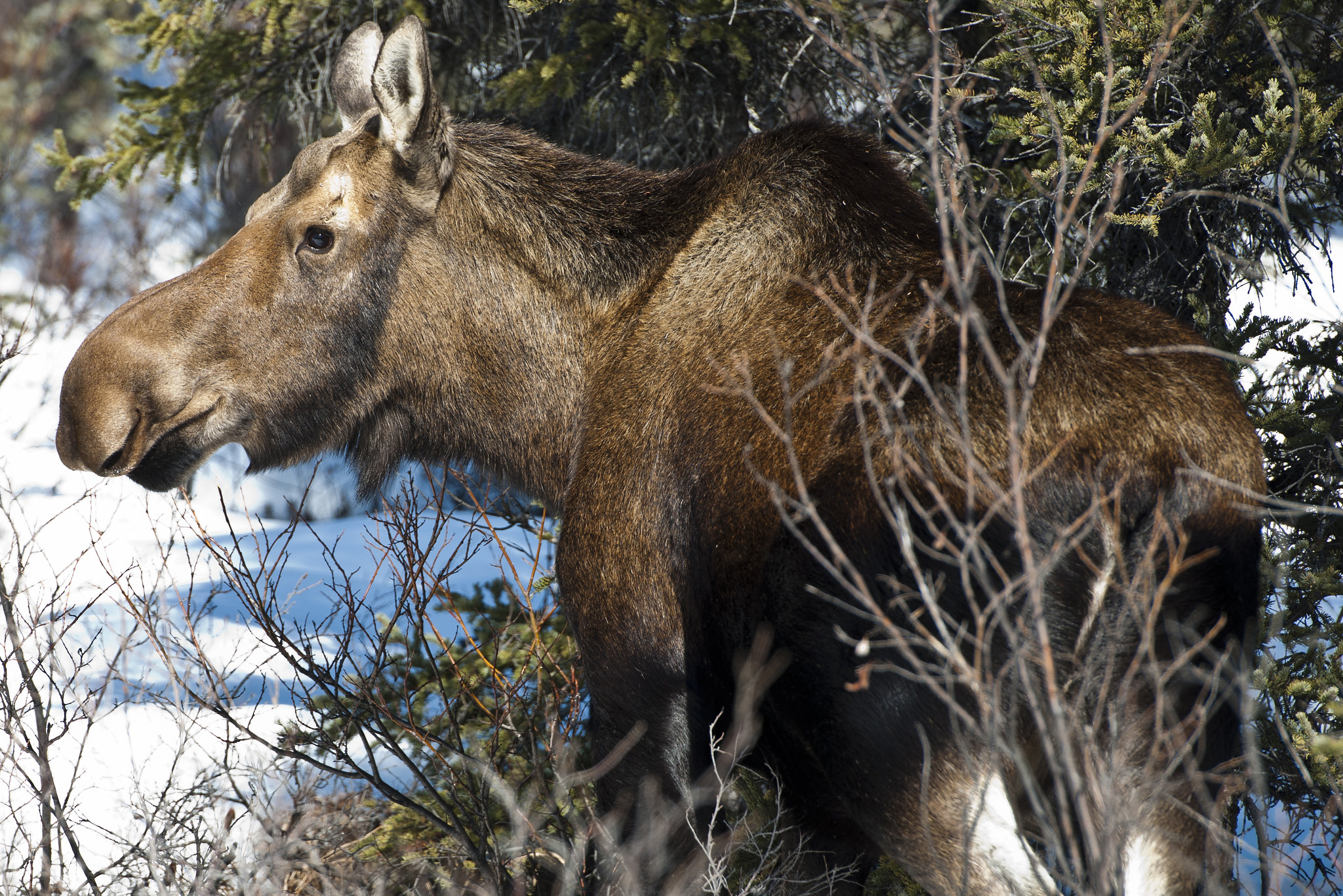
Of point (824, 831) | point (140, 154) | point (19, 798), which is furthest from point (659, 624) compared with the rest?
point (140, 154)

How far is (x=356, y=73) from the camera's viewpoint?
3.93 metres

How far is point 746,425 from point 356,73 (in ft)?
7.25

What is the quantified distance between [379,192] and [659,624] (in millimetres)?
1687

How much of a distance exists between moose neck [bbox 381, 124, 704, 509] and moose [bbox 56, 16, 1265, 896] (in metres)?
0.01

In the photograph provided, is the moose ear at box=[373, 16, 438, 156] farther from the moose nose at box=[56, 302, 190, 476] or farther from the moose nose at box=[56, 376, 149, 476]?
the moose nose at box=[56, 376, 149, 476]

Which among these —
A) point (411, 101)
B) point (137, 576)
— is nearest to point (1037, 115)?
point (411, 101)

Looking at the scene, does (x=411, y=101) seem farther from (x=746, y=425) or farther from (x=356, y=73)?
(x=746, y=425)

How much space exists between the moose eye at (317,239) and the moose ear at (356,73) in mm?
608

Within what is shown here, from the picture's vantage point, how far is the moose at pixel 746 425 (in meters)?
2.28

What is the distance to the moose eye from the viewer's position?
11.3 ft

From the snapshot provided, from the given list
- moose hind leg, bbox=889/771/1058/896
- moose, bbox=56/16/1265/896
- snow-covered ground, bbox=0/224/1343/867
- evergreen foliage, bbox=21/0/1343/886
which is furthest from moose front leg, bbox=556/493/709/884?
snow-covered ground, bbox=0/224/1343/867

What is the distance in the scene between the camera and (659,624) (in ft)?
9.23

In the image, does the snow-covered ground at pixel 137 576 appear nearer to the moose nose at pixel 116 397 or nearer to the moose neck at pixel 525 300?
the moose nose at pixel 116 397

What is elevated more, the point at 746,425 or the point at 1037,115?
the point at 1037,115
